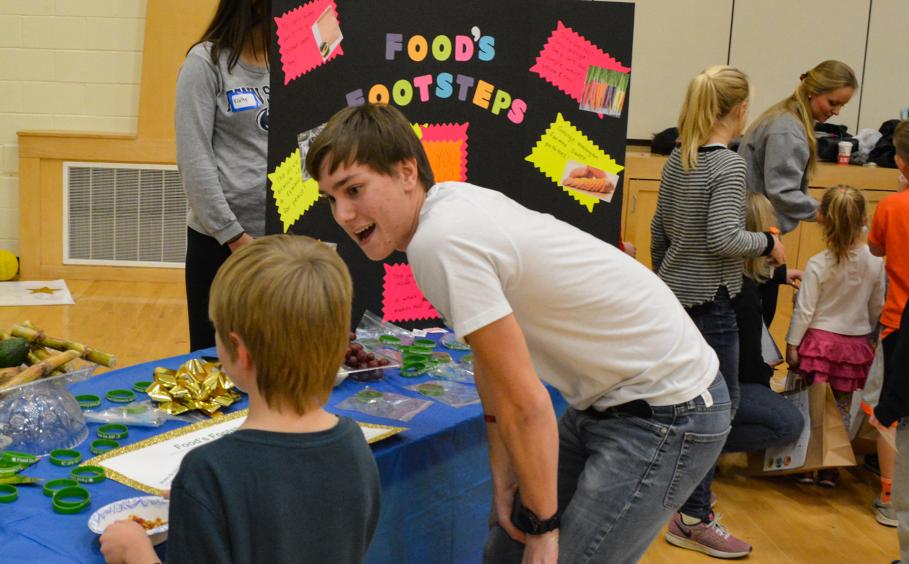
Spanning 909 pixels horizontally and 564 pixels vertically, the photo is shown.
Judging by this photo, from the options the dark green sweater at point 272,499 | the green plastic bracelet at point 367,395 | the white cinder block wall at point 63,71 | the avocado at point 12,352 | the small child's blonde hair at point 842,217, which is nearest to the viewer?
the dark green sweater at point 272,499

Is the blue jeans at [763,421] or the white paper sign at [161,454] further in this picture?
the blue jeans at [763,421]

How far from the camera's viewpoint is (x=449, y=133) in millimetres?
2668

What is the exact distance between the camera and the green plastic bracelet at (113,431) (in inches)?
67.4

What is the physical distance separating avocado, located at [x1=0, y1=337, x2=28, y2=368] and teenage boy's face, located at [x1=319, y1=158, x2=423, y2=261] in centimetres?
72

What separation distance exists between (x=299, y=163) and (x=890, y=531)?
2.28 meters

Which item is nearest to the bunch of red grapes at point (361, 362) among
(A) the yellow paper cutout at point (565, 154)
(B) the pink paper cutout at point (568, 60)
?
(A) the yellow paper cutout at point (565, 154)

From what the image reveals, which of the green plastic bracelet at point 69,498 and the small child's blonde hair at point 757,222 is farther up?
the small child's blonde hair at point 757,222

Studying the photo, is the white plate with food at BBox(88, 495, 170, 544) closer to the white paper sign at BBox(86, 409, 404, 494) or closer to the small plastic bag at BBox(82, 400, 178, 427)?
the white paper sign at BBox(86, 409, 404, 494)

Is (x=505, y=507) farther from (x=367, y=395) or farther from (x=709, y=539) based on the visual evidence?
(x=709, y=539)

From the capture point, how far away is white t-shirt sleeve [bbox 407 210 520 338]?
53.9 inches

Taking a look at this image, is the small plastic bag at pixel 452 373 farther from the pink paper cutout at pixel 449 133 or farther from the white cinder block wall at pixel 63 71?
the white cinder block wall at pixel 63 71

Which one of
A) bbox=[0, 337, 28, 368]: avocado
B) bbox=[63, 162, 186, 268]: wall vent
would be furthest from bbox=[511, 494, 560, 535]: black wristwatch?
bbox=[63, 162, 186, 268]: wall vent

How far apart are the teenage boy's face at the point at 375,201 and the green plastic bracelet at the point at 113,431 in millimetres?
567

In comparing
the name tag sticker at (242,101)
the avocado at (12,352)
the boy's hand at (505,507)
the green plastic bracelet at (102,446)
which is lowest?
the boy's hand at (505,507)
